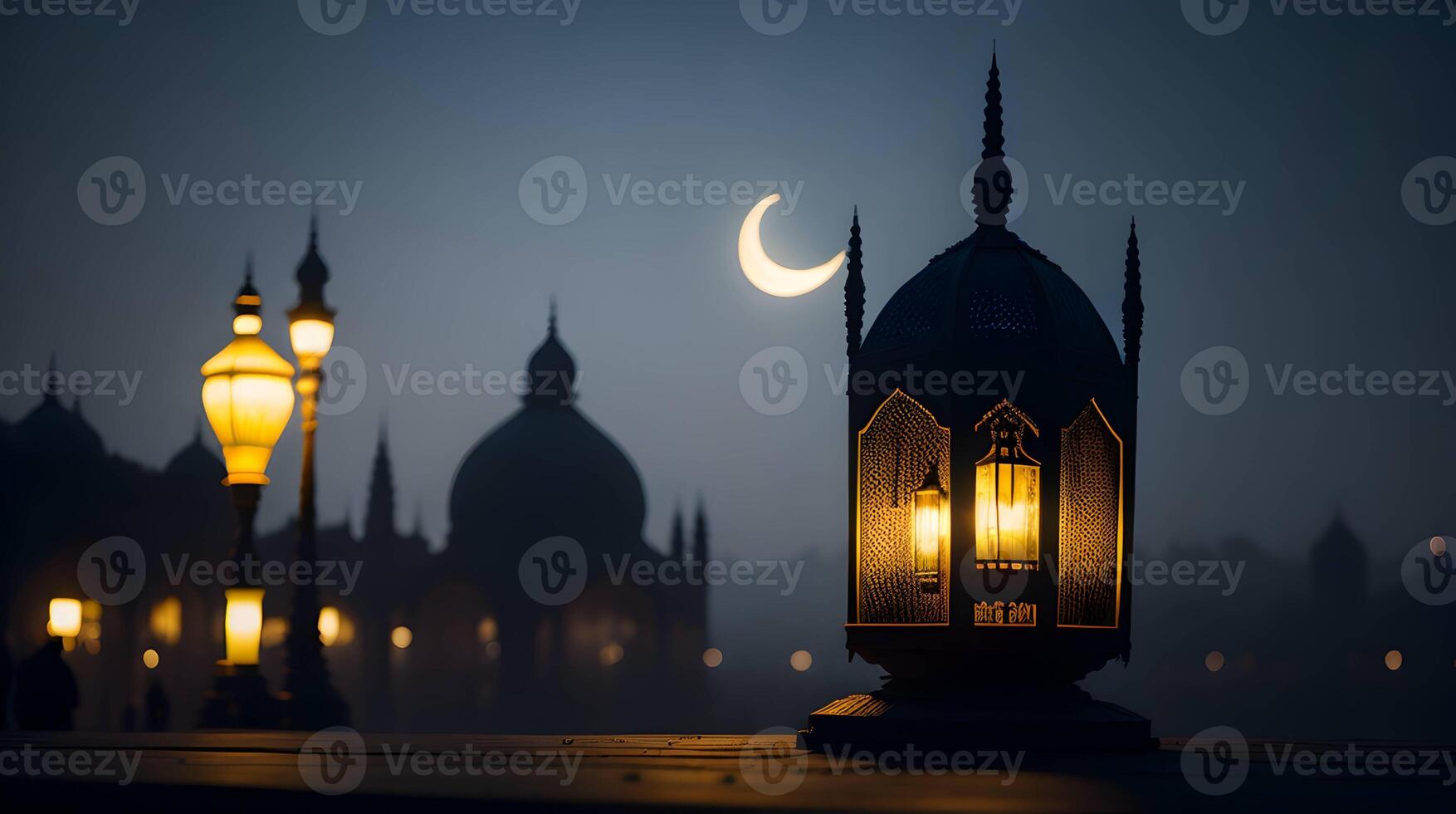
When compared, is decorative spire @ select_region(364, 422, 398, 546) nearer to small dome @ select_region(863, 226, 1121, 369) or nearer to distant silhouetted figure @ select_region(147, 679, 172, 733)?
distant silhouetted figure @ select_region(147, 679, 172, 733)

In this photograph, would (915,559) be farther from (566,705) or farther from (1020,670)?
(566,705)

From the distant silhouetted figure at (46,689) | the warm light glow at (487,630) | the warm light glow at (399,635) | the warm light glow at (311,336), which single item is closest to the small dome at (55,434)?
the warm light glow at (399,635)

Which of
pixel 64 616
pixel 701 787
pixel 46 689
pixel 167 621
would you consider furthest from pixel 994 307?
pixel 167 621

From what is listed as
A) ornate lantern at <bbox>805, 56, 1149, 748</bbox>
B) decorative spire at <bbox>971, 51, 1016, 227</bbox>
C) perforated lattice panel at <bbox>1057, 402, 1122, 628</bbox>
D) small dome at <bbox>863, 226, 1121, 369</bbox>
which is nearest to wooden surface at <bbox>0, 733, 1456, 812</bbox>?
ornate lantern at <bbox>805, 56, 1149, 748</bbox>

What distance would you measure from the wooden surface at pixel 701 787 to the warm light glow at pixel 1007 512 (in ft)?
5.46

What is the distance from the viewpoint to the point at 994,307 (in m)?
10.0

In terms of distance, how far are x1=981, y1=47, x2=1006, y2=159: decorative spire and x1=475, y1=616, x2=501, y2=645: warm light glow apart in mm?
105775

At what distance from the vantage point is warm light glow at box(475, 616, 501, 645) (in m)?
114

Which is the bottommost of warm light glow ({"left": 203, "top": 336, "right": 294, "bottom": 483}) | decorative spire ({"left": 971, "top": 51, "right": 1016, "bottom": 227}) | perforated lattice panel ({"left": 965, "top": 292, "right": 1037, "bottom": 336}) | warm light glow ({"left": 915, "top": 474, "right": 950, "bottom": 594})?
warm light glow ({"left": 915, "top": 474, "right": 950, "bottom": 594})

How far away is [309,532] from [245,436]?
3764mm

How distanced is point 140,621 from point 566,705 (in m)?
31.4

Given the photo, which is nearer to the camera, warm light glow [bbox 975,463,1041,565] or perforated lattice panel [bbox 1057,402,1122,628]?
warm light glow [bbox 975,463,1041,565]

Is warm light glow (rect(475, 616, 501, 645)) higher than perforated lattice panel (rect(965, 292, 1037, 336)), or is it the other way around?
perforated lattice panel (rect(965, 292, 1037, 336))

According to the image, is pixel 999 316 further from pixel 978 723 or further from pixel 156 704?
pixel 156 704
